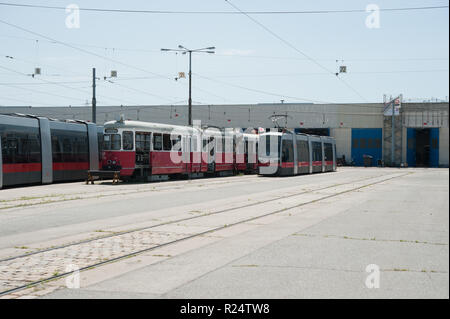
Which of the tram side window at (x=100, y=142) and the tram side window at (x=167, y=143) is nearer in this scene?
the tram side window at (x=167, y=143)

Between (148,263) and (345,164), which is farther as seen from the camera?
(345,164)

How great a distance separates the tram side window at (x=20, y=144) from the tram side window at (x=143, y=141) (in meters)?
4.94

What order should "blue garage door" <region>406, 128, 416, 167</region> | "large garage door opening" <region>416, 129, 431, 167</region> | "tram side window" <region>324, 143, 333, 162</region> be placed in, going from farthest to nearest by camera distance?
"large garage door opening" <region>416, 129, 431, 167</region>, "blue garage door" <region>406, 128, 416, 167</region>, "tram side window" <region>324, 143, 333, 162</region>

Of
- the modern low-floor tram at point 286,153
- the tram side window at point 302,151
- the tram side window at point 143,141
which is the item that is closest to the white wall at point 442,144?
the modern low-floor tram at point 286,153

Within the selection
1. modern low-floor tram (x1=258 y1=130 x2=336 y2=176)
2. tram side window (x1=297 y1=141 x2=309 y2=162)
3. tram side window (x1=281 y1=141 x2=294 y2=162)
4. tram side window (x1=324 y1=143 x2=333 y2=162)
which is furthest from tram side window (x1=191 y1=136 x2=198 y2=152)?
tram side window (x1=324 y1=143 x2=333 y2=162)

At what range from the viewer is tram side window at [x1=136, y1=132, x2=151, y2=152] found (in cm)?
2849

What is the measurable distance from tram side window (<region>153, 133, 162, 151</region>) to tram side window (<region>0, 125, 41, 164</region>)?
6.14m

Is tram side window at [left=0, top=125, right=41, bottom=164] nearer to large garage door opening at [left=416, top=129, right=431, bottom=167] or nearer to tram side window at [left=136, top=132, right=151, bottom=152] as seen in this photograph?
tram side window at [left=136, top=132, right=151, bottom=152]

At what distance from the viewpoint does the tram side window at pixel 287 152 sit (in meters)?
37.7

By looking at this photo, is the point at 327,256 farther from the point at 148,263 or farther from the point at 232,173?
the point at 232,173

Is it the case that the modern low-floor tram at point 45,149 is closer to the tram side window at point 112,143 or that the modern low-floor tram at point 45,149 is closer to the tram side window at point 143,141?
the tram side window at point 112,143

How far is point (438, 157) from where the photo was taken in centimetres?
6806
